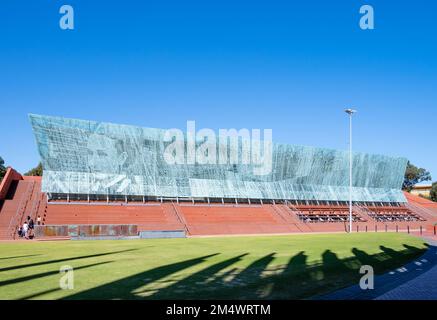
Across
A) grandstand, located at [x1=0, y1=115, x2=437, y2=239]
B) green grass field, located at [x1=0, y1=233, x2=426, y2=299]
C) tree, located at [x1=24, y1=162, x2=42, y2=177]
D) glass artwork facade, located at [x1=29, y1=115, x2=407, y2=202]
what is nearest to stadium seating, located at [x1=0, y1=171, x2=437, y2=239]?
grandstand, located at [x1=0, y1=115, x2=437, y2=239]

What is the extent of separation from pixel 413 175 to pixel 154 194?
331 feet

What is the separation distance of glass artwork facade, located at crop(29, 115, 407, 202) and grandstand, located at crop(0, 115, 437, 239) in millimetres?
121

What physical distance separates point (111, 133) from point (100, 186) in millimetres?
6643

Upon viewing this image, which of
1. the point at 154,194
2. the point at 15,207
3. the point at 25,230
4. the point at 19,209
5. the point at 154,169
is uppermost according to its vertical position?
the point at 154,169

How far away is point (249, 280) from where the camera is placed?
41.6 ft

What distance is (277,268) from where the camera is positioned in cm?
1509

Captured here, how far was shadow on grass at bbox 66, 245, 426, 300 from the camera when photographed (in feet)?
34.8

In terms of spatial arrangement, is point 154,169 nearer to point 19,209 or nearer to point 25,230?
point 19,209

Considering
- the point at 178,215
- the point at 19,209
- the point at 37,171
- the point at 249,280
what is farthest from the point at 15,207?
the point at 37,171

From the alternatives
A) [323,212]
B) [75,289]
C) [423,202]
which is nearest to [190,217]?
[323,212]

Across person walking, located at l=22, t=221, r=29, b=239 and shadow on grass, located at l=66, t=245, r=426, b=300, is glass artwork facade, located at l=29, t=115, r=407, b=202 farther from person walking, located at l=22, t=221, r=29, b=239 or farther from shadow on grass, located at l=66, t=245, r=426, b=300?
shadow on grass, located at l=66, t=245, r=426, b=300

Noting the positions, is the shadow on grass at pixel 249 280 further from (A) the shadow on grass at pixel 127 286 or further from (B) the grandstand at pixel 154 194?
(B) the grandstand at pixel 154 194

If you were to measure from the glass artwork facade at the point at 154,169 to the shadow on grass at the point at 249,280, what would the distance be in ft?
113
